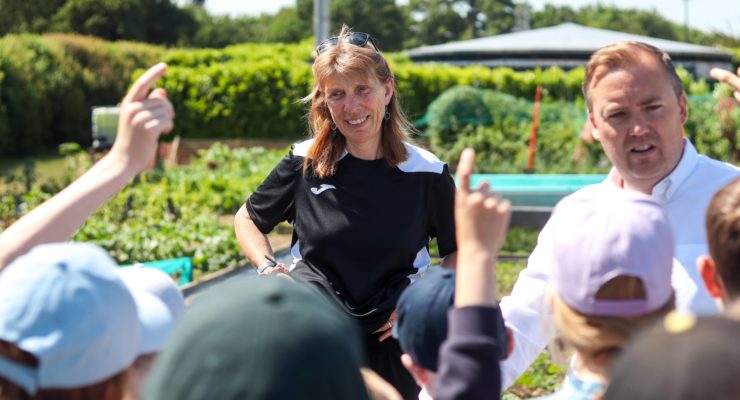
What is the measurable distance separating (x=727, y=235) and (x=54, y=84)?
84.0 feet

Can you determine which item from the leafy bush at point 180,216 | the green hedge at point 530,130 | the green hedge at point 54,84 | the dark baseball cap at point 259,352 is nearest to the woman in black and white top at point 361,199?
the dark baseball cap at point 259,352

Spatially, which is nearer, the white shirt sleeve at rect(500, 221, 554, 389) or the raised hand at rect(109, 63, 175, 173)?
the raised hand at rect(109, 63, 175, 173)

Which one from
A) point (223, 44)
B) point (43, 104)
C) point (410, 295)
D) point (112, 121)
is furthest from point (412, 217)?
point (223, 44)

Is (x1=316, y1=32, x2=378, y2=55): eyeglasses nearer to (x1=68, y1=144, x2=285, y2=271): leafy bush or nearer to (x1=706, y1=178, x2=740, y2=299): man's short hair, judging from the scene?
(x1=706, y1=178, x2=740, y2=299): man's short hair

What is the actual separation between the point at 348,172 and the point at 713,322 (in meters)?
2.35

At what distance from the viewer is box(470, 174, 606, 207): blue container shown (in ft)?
46.8

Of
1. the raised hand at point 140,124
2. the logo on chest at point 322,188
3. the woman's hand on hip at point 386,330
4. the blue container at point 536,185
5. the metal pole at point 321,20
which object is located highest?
the raised hand at point 140,124

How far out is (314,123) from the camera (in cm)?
384

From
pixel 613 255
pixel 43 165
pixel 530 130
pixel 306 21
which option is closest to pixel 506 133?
pixel 530 130

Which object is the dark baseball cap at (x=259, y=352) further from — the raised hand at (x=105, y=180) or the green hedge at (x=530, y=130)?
the green hedge at (x=530, y=130)

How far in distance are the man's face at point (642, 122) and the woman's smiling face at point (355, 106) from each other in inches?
33.8

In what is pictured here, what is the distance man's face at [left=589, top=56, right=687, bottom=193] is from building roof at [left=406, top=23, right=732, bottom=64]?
26992mm

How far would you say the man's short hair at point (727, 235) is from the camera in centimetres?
196

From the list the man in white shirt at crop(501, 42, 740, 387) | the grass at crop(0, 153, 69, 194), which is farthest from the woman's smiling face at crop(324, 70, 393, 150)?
the grass at crop(0, 153, 69, 194)
